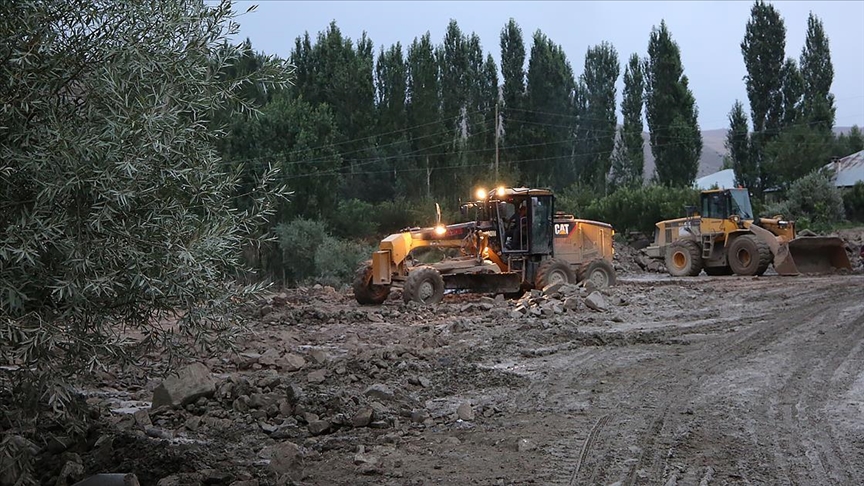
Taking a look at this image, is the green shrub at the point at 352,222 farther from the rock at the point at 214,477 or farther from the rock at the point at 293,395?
the rock at the point at 214,477

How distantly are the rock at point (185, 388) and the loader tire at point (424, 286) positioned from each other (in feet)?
29.9

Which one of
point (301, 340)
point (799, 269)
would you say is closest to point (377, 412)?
point (301, 340)

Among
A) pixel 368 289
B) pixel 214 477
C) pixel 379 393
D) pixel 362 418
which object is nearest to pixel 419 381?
pixel 379 393

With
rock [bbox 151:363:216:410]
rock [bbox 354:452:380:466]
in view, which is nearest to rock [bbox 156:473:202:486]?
rock [bbox 354:452:380:466]

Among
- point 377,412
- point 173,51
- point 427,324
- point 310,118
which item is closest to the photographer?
point 173,51

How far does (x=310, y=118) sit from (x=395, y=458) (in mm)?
32575

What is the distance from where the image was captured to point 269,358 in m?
10.8

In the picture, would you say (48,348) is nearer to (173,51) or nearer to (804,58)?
(173,51)

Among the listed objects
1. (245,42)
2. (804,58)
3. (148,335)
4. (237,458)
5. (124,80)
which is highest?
(804,58)

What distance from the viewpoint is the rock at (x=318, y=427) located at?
7.11 metres

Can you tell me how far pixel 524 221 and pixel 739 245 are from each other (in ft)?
25.2

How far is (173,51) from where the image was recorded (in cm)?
507

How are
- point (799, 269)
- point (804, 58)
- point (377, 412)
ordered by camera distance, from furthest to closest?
1. point (804, 58)
2. point (799, 269)
3. point (377, 412)

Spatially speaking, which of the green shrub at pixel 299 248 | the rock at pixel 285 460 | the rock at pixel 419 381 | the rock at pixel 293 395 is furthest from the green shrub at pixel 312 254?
the rock at pixel 285 460
